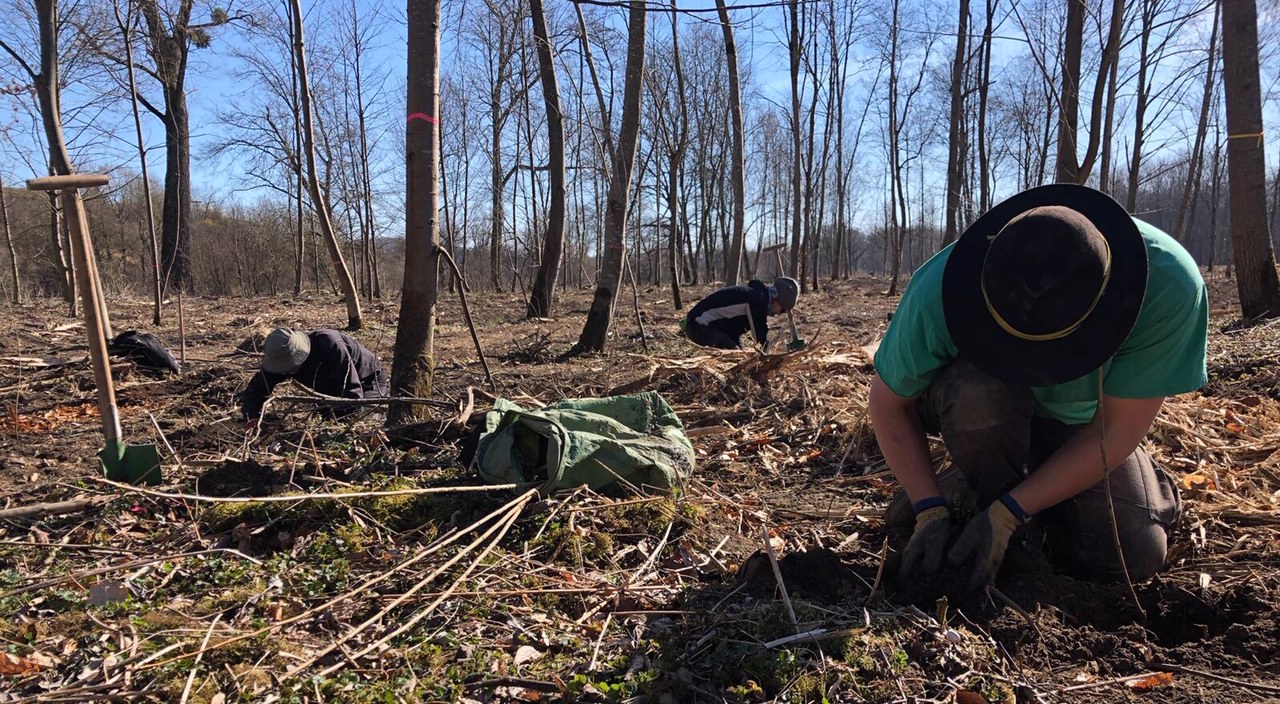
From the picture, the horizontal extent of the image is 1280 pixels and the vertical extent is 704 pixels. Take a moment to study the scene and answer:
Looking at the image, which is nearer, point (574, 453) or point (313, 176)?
point (574, 453)

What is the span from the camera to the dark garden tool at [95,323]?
9.04 feet

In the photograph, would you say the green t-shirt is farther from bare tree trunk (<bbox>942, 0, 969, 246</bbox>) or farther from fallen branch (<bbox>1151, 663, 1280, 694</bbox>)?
bare tree trunk (<bbox>942, 0, 969, 246</bbox>)

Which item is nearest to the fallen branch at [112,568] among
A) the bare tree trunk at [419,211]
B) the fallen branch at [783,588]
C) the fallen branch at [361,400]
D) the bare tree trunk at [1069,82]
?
the fallen branch at [361,400]

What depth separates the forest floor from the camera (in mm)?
1750

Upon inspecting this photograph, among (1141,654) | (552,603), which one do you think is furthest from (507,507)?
(1141,654)

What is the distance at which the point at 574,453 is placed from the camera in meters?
2.93

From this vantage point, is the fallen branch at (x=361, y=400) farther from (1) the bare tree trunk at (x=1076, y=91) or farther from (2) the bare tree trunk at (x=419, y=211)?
(1) the bare tree trunk at (x=1076, y=91)

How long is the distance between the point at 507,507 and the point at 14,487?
3.04m

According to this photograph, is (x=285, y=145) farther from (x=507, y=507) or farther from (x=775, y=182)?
(x=775, y=182)

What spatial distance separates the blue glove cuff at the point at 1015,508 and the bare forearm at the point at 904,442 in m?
0.21

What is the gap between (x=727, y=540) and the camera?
2748 mm

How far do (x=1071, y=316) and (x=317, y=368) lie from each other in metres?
5.24

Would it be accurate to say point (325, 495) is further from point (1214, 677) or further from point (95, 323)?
point (1214, 677)

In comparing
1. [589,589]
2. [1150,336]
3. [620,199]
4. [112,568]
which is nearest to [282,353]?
[112,568]
